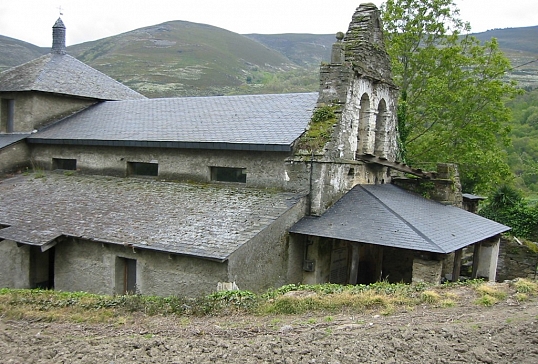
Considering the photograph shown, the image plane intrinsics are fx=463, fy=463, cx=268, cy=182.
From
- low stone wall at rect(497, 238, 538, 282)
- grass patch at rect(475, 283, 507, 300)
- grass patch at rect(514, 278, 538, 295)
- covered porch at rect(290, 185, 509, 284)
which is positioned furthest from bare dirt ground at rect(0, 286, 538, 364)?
low stone wall at rect(497, 238, 538, 282)

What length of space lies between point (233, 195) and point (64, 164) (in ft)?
26.0

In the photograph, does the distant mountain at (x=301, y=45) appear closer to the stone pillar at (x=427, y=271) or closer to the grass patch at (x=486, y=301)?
the stone pillar at (x=427, y=271)

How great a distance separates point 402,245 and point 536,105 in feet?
148

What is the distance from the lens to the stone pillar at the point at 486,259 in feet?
47.5

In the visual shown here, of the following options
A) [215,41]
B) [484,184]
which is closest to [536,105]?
[484,184]

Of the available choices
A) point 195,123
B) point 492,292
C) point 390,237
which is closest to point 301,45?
point 195,123

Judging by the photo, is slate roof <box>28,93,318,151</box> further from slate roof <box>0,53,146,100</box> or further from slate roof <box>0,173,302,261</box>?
slate roof <box>0,173,302,261</box>

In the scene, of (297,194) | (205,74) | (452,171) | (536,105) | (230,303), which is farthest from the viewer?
(205,74)

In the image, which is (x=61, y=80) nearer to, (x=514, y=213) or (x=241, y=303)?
(x=241, y=303)

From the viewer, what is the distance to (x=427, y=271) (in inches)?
429

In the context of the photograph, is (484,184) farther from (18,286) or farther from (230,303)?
(18,286)

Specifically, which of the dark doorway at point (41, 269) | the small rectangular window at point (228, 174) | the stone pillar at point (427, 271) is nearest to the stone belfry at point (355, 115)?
the small rectangular window at point (228, 174)

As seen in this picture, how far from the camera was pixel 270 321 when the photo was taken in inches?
299

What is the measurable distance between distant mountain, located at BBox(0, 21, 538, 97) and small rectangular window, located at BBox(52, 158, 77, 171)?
132 ft
